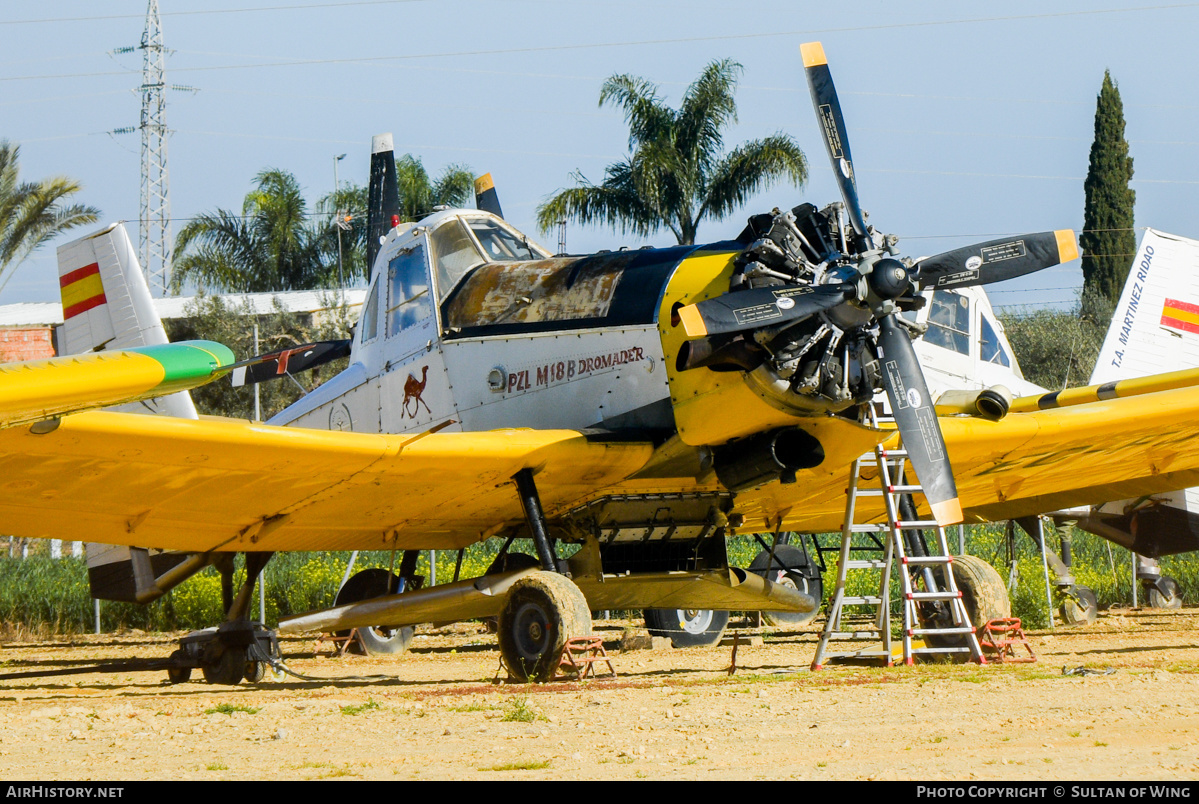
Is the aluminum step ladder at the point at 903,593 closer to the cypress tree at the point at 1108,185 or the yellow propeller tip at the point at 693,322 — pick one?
the yellow propeller tip at the point at 693,322

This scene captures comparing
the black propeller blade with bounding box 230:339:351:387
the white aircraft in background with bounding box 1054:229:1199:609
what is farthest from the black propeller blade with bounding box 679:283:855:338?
the white aircraft in background with bounding box 1054:229:1199:609

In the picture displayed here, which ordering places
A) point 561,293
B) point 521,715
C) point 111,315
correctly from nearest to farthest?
point 521,715, point 561,293, point 111,315

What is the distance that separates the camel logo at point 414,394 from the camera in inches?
441

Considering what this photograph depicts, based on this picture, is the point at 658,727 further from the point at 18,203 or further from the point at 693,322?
the point at 18,203

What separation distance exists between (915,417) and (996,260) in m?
1.47

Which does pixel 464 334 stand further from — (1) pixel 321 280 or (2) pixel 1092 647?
(1) pixel 321 280

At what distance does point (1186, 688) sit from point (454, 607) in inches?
217

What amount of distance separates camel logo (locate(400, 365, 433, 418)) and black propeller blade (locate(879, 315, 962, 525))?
13.6 ft

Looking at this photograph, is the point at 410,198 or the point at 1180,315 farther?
the point at 410,198

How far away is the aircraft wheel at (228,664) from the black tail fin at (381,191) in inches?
256

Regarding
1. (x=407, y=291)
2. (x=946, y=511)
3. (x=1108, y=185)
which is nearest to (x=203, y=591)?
(x=407, y=291)

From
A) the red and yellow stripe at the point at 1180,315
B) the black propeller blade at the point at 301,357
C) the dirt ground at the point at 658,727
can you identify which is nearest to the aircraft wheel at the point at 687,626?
the dirt ground at the point at 658,727

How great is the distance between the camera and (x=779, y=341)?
29.0ft

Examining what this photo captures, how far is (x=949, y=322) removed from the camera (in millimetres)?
14523
